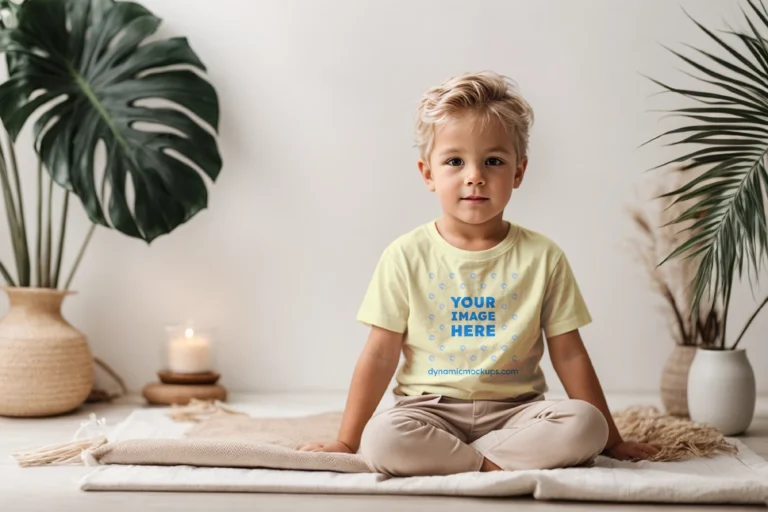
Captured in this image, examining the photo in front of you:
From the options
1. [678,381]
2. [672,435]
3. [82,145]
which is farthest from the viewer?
[82,145]

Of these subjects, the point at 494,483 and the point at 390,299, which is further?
the point at 390,299

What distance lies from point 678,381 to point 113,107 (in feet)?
4.94

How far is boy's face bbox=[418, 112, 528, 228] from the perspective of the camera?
171 cm

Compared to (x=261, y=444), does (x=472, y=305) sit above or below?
above

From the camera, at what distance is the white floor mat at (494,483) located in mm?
1487

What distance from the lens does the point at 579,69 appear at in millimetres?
2545

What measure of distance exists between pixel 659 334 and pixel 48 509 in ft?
5.49

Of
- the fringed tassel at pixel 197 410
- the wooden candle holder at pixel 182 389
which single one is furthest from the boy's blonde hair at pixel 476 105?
the wooden candle holder at pixel 182 389

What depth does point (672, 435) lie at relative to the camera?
1.89 m

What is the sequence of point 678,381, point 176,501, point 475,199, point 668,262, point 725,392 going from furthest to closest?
point 668,262
point 678,381
point 725,392
point 475,199
point 176,501

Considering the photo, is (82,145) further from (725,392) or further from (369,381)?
(725,392)

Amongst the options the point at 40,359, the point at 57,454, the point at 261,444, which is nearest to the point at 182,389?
the point at 40,359

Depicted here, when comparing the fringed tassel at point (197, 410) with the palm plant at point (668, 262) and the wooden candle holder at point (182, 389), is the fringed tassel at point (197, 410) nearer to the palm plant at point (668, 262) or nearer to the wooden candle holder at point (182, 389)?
the wooden candle holder at point (182, 389)

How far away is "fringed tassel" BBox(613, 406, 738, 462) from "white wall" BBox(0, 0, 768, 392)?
0.53 metres
